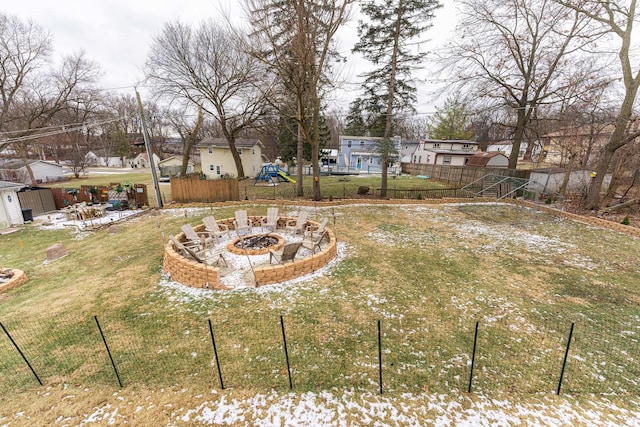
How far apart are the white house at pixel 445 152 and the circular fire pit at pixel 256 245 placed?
92.9 ft

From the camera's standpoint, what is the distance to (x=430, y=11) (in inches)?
530

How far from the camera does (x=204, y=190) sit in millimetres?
13797

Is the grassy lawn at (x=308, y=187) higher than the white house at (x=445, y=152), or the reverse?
the white house at (x=445, y=152)

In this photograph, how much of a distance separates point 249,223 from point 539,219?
12.5 meters

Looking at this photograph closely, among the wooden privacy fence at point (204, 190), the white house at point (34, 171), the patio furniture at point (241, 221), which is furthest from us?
the white house at point (34, 171)

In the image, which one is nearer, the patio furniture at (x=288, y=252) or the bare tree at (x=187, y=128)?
the patio furniture at (x=288, y=252)

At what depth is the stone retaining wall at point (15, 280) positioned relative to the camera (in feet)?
19.0

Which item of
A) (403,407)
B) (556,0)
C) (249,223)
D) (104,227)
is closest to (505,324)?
(403,407)

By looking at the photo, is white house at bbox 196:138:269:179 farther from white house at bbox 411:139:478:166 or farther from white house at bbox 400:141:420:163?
white house at bbox 400:141:420:163

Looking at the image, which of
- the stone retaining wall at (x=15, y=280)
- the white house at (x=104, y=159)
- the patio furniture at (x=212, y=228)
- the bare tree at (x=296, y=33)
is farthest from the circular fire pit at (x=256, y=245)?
the white house at (x=104, y=159)

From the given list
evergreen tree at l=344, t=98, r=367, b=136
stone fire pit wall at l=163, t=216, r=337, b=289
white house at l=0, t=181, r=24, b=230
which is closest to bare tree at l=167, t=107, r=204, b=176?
white house at l=0, t=181, r=24, b=230

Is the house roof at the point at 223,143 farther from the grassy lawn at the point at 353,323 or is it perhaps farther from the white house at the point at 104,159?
the white house at the point at 104,159

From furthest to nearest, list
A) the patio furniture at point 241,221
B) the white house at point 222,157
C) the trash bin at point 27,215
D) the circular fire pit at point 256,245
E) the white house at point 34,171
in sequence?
1. the white house at point 222,157
2. the white house at point 34,171
3. the trash bin at point 27,215
4. the patio furniture at point 241,221
5. the circular fire pit at point 256,245

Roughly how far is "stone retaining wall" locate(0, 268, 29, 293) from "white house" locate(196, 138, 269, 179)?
65.8 feet
